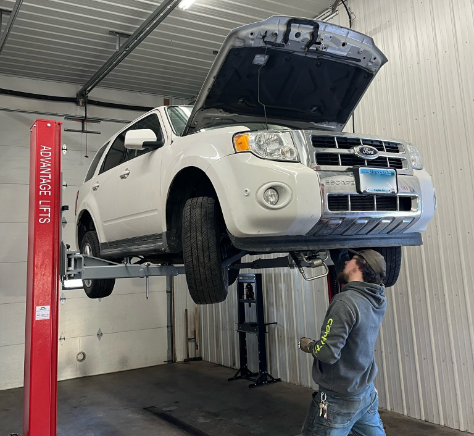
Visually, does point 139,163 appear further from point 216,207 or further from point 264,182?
point 264,182

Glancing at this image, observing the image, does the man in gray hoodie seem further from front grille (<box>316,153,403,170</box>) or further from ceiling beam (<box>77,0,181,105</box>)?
ceiling beam (<box>77,0,181,105</box>)

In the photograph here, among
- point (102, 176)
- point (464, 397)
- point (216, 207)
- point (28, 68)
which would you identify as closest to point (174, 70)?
point (28, 68)

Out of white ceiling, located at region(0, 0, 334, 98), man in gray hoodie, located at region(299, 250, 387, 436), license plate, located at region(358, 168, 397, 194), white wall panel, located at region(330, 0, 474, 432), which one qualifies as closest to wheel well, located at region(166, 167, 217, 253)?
license plate, located at region(358, 168, 397, 194)

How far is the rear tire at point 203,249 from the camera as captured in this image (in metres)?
2.88

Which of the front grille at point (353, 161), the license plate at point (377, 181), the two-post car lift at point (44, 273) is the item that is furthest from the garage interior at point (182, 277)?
the two-post car lift at point (44, 273)

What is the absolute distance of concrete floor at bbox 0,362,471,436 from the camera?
17.1 feet

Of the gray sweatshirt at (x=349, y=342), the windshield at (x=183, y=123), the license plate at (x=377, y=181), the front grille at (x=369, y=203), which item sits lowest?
the gray sweatshirt at (x=349, y=342)

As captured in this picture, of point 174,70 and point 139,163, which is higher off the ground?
point 174,70

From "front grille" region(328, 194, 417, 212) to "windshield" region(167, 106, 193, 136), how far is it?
4.35 feet

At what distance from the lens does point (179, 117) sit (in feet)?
11.7

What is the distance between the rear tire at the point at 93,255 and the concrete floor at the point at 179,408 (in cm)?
169

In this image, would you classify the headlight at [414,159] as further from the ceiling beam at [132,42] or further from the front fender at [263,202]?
the ceiling beam at [132,42]

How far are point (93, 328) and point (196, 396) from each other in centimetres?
297

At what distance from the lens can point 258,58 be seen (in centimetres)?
310
